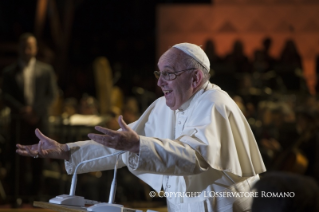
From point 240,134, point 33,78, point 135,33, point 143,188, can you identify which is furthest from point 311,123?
point 135,33

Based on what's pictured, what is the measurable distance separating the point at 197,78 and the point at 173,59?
215mm

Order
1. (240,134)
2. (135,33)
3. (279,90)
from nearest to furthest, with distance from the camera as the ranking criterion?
(240,134) < (279,90) < (135,33)

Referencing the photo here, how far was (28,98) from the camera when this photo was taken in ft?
21.4

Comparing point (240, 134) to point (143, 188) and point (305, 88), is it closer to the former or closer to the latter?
point (143, 188)

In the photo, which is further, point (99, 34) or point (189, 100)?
point (99, 34)

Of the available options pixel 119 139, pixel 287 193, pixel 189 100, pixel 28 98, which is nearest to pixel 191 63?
pixel 189 100

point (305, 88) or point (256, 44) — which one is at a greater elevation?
point (256, 44)

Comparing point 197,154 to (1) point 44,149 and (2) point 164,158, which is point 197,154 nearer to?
(2) point 164,158

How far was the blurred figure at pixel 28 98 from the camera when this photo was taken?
6355 mm

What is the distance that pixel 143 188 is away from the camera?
7168 mm

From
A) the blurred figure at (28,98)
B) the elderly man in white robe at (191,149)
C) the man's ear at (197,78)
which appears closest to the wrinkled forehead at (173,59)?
the elderly man in white robe at (191,149)

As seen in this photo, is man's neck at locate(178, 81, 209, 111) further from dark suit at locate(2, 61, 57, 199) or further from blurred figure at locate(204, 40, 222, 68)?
blurred figure at locate(204, 40, 222, 68)

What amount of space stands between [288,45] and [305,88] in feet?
4.82

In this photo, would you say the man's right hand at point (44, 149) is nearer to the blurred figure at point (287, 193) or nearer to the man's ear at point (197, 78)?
the man's ear at point (197, 78)
